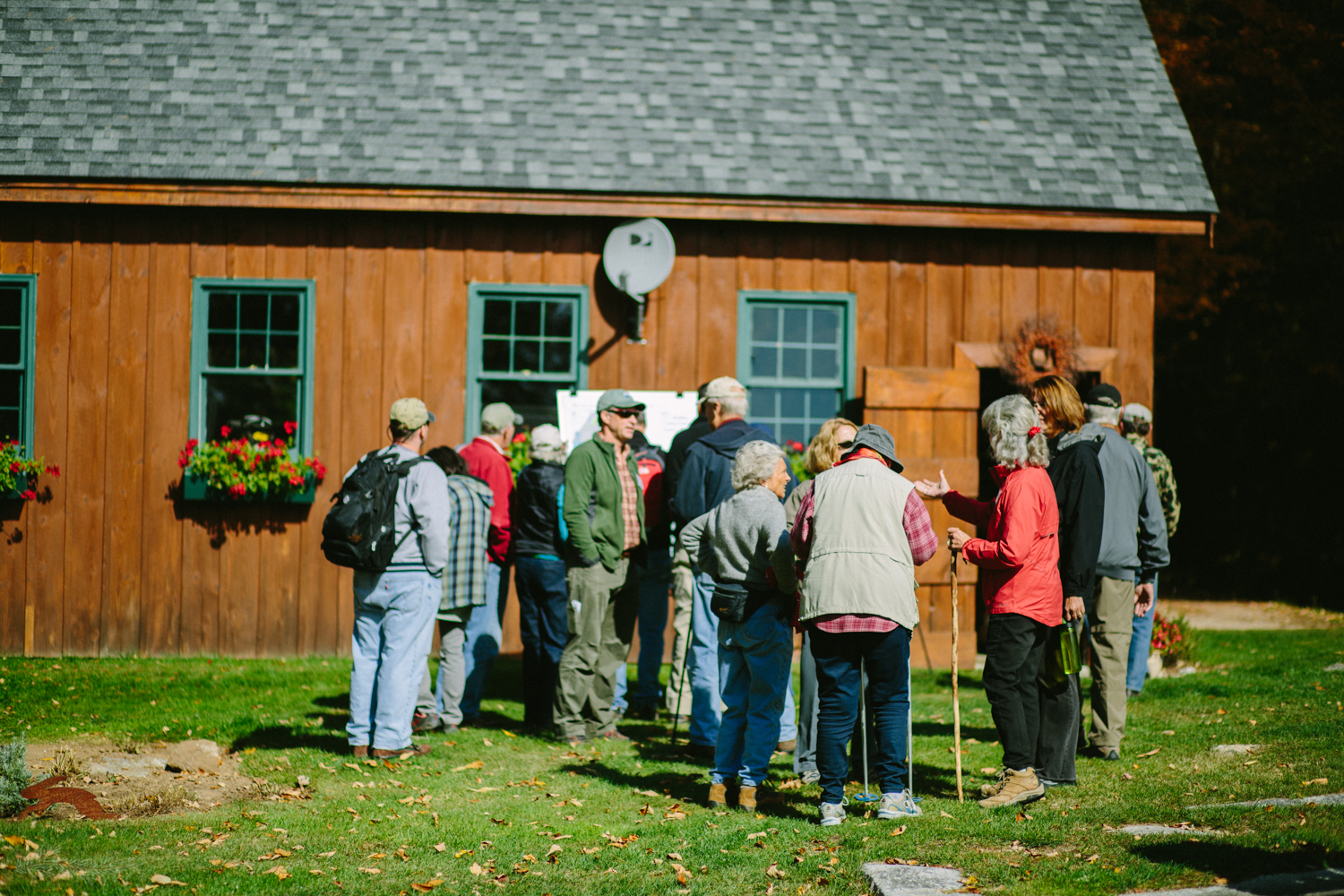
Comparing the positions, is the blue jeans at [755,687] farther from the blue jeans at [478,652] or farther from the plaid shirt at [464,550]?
the blue jeans at [478,652]

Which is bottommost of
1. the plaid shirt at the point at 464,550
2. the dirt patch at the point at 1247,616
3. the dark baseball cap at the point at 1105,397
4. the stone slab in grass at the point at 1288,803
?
the dirt patch at the point at 1247,616

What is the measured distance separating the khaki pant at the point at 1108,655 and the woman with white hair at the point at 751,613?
1937 millimetres

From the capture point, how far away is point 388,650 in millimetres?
6504

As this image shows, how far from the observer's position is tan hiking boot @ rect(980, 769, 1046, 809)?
5461mm

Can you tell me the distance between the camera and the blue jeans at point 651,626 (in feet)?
25.8

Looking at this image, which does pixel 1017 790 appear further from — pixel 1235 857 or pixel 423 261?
pixel 423 261

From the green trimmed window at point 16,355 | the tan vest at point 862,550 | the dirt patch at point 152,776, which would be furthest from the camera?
the green trimmed window at point 16,355

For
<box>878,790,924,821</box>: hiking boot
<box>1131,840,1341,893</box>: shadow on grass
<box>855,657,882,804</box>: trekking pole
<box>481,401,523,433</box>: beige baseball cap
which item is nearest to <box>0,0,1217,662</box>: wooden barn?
<box>481,401,523,433</box>: beige baseball cap

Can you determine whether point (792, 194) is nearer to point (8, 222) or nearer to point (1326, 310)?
point (8, 222)

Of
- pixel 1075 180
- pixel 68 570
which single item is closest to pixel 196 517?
pixel 68 570

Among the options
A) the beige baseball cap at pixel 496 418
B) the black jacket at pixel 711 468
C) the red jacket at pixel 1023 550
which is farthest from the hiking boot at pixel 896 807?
the beige baseball cap at pixel 496 418

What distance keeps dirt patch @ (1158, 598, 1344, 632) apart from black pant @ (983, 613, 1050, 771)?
807 cm

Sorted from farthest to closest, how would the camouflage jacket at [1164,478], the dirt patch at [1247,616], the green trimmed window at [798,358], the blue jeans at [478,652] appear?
1. the dirt patch at [1247,616]
2. the green trimmed window at [798,358]
3. the camouflage jacket at [1164,478]
4. the blue jeans at [478,652]

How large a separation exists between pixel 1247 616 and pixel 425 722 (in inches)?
422
